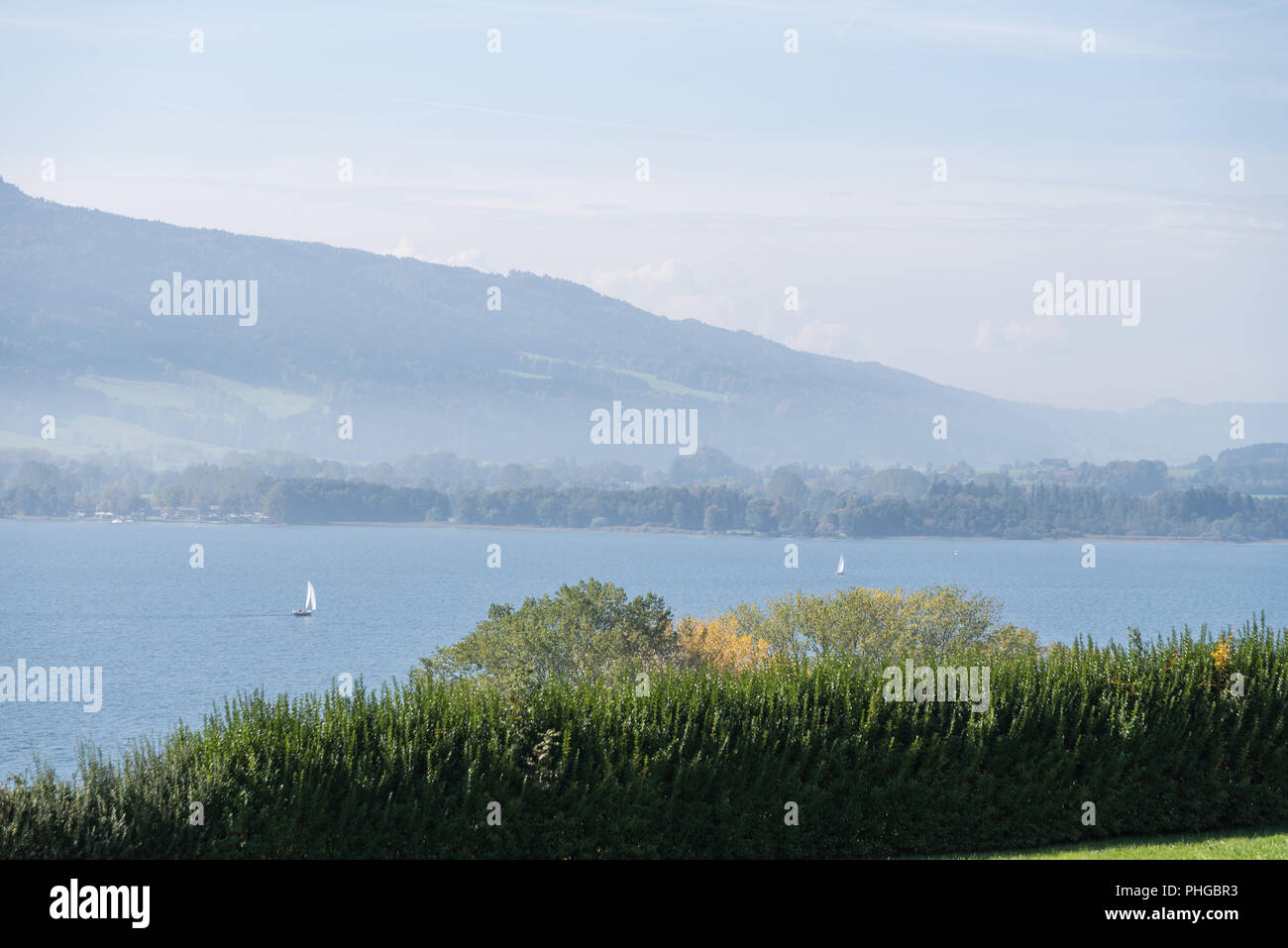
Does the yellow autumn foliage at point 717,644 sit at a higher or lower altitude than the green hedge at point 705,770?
lower

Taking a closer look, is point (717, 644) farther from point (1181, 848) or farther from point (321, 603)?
point (321, 603)

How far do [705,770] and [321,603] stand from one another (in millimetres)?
128187

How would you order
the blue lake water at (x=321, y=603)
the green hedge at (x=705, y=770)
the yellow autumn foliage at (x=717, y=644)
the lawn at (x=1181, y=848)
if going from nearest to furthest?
the green hedge at (x=705, y=770), the lawn at (x=1181, y=848), the yellow autumn foliage at (x=717, y=644), the blue lake water at (x=321, y=603)

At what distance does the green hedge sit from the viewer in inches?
492

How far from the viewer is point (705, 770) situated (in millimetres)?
13828

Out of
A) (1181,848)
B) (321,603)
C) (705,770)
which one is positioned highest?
(705,770)

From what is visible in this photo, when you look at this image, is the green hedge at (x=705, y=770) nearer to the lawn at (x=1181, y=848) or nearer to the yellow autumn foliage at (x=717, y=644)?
the lawn at (x=1181, y=848)

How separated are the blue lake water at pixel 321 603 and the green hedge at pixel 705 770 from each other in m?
50.6

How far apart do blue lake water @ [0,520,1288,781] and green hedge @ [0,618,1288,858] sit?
1993 inches

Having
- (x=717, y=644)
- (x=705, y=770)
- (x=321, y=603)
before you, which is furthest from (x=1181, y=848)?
(x=321, y=603)

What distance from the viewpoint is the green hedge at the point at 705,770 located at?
1249 centimetres

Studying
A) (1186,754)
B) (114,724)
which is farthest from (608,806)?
(114,724)

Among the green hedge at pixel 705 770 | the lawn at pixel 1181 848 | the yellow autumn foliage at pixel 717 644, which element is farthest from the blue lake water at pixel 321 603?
the lawn at pixel 1181 848

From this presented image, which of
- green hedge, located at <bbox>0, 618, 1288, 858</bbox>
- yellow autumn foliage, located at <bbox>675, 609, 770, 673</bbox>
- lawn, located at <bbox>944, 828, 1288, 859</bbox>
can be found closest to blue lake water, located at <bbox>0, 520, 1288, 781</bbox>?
yellow autumn foliage, located at <bbox>675, 609, 770, 673</bbox>
